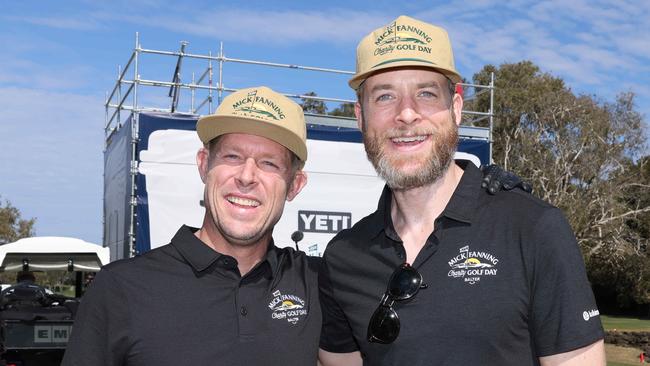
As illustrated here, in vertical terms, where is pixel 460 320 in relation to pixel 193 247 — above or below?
below

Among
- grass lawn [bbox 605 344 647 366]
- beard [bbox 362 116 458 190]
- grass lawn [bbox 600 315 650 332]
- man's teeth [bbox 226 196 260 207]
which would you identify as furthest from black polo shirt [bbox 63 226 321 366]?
grass lawn [bbox 600 315 650 332]

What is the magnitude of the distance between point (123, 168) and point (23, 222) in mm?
45258

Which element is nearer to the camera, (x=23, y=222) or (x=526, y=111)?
(x=526, y=111)

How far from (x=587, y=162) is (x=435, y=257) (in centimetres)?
3290

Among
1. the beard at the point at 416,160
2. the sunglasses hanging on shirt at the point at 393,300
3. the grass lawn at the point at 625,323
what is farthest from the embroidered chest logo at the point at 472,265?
the grass lawn at the point at 625,323

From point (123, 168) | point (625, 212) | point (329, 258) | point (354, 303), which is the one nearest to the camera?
point (354, 303)

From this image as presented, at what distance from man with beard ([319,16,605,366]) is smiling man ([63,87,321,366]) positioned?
0.24m

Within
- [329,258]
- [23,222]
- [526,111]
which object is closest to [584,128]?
[526,111]

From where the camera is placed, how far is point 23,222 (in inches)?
2031

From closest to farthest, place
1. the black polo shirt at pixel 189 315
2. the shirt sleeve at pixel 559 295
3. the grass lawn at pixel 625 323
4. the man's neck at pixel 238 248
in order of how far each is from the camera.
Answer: the shirt sleeve at pixel 559 295, the black polo shirt at pixel 189 315, the man's neck at pixel 238 248, the grass lawn at pixel 625 323

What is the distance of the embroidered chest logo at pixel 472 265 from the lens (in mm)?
2561

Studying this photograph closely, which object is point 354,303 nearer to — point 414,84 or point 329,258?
point 329,258

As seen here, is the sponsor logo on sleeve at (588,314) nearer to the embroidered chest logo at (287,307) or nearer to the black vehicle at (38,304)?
the embroidered chest logo at (287,307)

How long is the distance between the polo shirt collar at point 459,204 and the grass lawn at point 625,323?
96.0 feet
